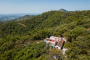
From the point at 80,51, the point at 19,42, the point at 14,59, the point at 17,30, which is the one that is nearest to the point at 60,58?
the point at 80,51

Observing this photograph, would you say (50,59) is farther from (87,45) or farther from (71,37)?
(71,37)

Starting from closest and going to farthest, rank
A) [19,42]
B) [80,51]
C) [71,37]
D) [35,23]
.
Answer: [80,51] < [71,37] < [19,42] < [35,23]

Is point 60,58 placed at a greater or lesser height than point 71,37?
lesser

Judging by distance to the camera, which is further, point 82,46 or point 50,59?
point 82,46

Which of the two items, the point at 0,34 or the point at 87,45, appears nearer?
the point at 87,45

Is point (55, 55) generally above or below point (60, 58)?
above

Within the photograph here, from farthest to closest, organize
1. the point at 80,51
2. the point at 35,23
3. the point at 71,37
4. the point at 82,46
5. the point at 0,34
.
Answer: the point at 35,23, the point at 0,34, the point at 71,37, the point at 82,46, the point at 80,51

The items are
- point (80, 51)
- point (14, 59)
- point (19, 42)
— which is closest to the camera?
point (80, 51)

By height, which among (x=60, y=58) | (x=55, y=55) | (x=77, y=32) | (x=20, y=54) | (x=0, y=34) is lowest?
(x=0, y=34)

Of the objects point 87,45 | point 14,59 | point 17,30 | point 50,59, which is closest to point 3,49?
point 14,59
